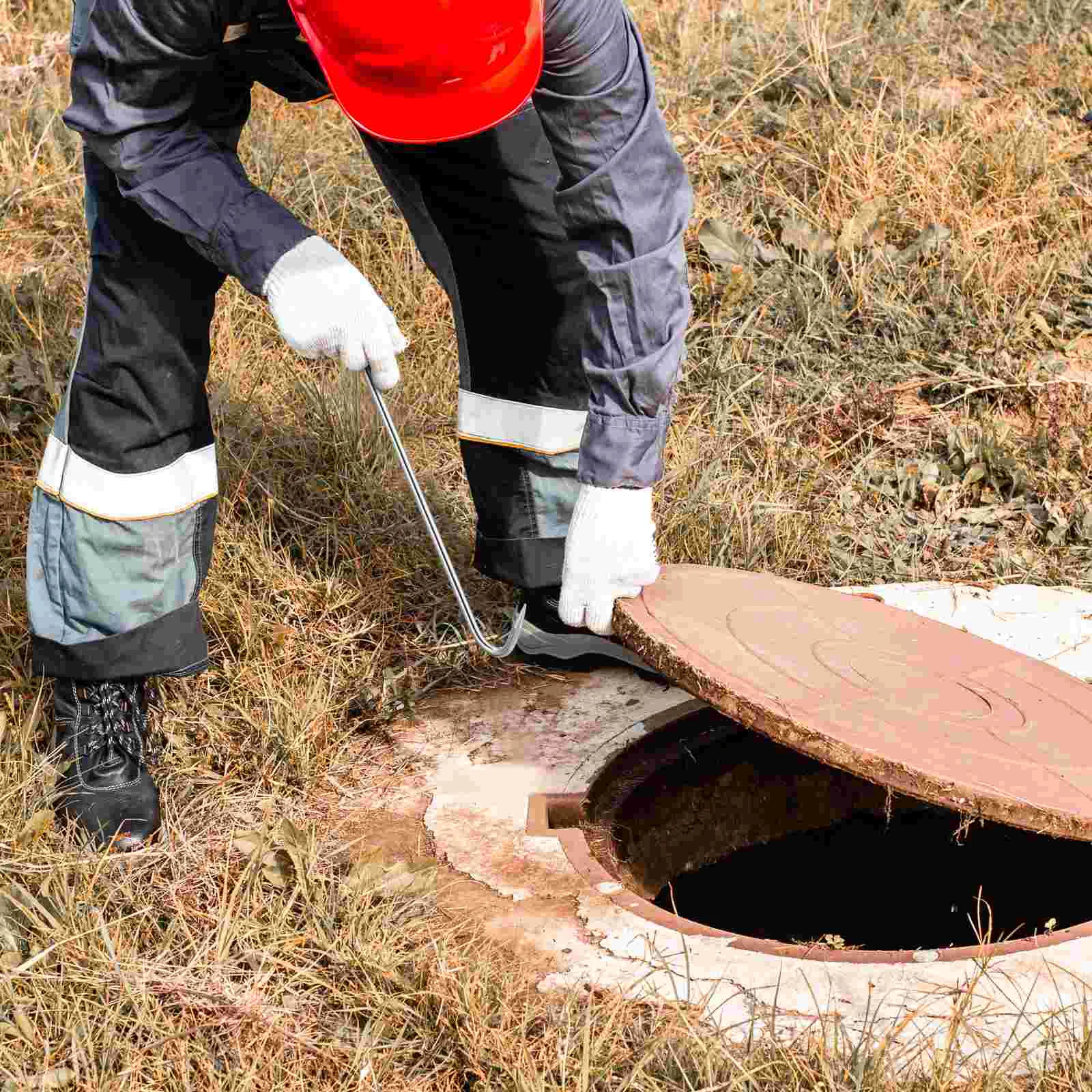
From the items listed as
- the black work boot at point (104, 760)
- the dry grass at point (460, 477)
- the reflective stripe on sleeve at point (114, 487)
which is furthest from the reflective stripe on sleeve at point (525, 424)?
the black work boot at point (104, 760)

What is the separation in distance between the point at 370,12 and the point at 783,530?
1.70 m

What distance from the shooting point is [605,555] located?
213cm

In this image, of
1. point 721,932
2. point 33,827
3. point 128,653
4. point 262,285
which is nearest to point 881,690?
point 721,932

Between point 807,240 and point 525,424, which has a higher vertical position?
point 807,240

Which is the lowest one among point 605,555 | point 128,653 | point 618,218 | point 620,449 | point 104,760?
point 104,760

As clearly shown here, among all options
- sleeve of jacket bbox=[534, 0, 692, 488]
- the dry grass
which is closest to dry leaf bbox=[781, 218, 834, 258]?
the dry grass

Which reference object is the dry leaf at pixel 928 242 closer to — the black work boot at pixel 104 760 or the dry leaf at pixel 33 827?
the black work boot at pixel 104 760

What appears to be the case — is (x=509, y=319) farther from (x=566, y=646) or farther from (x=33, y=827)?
(x=33, y=827)

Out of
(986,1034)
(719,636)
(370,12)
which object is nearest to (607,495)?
(719,636)

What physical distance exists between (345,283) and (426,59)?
35cm

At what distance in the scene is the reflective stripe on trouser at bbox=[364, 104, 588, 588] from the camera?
91.5 inches

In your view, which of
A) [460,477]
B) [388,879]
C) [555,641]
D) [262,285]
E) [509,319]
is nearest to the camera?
[262,285]

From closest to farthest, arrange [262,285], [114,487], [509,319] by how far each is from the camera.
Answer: [262,285] → [114,487] → [509,319]

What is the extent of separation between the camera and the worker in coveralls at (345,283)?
1.87m
